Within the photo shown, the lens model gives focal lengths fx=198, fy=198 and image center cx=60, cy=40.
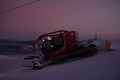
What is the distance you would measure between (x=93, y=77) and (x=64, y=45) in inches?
169

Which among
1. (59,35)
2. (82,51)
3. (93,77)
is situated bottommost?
(93,77)

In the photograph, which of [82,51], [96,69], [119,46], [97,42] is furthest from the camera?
[119,46]

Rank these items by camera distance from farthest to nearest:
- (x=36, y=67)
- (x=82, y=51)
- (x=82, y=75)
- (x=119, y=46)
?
(x=119, y=46) < (x=82, y=51) < (x=36, y=67) < (x=82, y=75)

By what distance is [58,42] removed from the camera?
10.3m

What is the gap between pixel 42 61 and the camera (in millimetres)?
9797

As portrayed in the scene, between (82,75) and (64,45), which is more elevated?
(64,45)

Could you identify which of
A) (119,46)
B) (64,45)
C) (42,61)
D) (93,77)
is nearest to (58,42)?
(64,45)

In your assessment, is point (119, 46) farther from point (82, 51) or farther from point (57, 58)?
point (57, 58)

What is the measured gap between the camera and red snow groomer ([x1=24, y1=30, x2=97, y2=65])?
33.1ft

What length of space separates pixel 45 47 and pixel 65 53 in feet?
3.61

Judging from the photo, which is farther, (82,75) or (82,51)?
(82,51)

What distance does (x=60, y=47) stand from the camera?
33.7ft

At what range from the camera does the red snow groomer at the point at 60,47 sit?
33.1ft

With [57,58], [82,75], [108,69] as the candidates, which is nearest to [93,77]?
[82,75]
